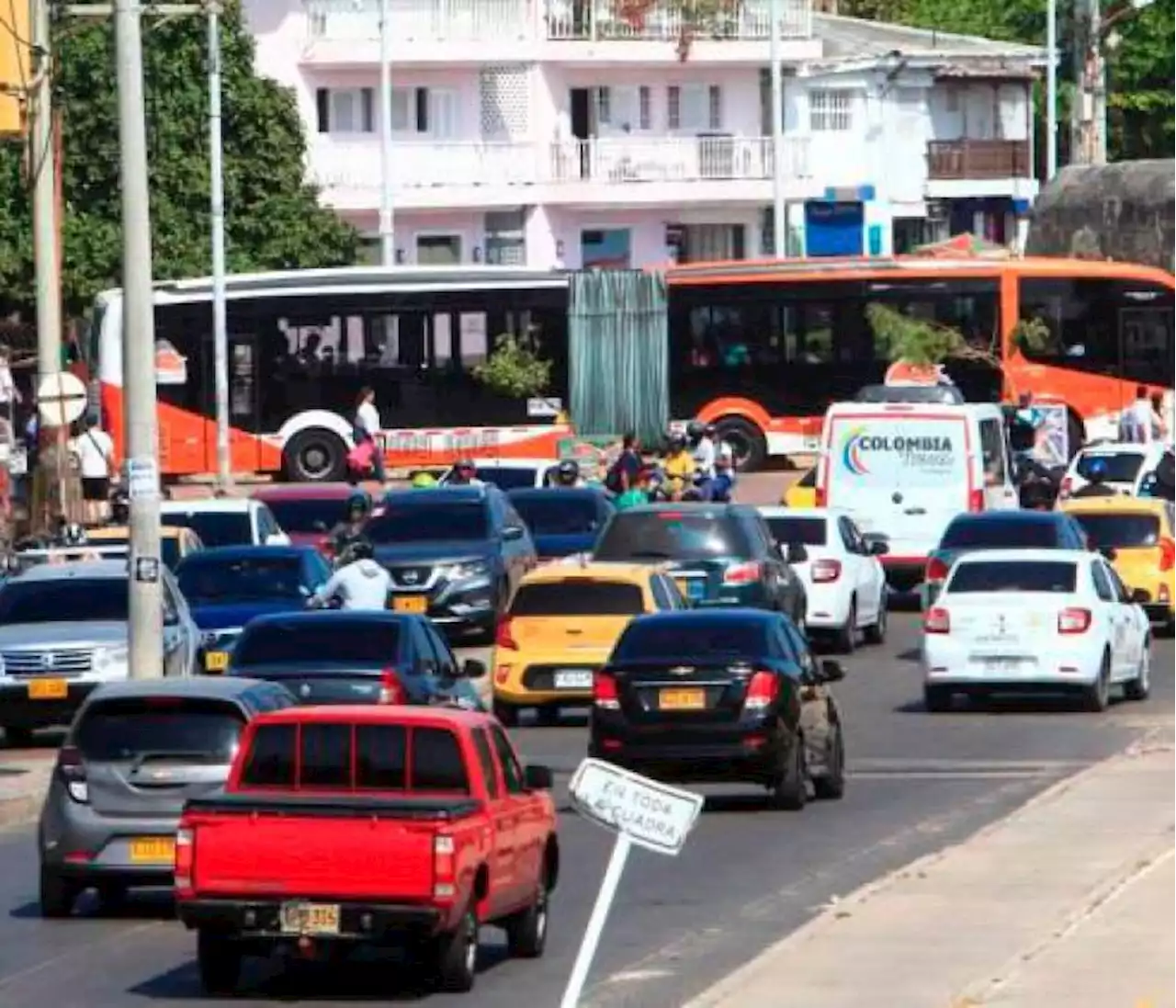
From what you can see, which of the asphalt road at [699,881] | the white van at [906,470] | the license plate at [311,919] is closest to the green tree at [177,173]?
the white van at [906,470]

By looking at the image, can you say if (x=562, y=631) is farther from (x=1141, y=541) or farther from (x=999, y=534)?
(x=1141, y=541)

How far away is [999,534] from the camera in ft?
145

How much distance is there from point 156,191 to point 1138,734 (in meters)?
43.9

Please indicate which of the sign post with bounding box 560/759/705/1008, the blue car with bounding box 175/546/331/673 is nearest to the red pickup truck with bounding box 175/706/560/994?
the sign post with bounding box 560/759/705/1008

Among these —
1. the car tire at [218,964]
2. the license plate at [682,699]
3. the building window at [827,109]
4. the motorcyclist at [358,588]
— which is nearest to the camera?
the car tire at [218,964]

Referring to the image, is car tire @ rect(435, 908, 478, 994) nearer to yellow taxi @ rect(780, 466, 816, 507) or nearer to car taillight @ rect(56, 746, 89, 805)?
car taillight @ rect(56, 746, 89, 805)

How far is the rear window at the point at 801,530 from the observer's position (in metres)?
44.2

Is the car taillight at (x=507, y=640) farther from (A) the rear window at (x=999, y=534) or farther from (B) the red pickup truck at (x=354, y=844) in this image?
(B) the red pickup truck at (x=354, y=844)

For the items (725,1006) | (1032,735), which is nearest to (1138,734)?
(1032,735)

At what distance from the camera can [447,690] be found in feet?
95.7

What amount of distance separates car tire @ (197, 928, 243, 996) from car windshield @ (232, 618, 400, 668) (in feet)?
32.5

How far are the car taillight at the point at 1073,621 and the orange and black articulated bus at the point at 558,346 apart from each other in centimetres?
2973

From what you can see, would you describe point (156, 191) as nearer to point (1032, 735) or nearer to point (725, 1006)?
point (1032, 735)

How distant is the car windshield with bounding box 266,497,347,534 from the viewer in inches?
1850
